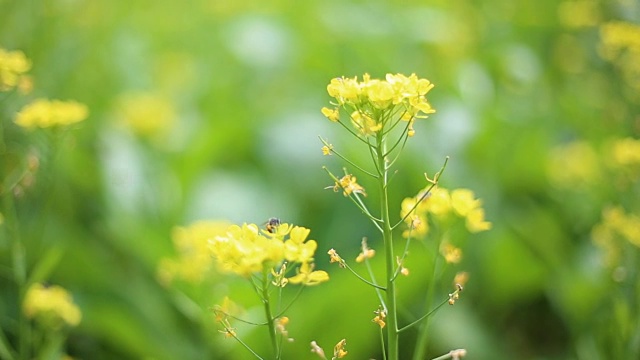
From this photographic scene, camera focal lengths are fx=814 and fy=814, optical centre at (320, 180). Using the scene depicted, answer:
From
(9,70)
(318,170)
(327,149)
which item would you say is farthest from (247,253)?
(318,170)

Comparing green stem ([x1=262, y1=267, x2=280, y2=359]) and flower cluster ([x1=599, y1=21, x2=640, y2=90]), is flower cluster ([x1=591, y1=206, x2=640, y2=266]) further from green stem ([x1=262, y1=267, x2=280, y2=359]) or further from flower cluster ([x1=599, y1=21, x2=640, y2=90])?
green stem ([x1=262, y1=267, x2=280, y2=359])

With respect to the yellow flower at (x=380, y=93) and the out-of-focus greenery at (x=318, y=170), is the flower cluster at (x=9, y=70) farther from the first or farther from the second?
the yellow flower at (x=380, y=93)

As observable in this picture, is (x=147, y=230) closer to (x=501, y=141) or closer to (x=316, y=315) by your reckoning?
(x=316, y=315)

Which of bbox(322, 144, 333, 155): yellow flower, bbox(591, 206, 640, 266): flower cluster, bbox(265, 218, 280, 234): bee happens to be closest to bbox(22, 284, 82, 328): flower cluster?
bbox(265, 218, 280, 234): bee

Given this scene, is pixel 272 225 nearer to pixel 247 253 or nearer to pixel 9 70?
pixel 247 253

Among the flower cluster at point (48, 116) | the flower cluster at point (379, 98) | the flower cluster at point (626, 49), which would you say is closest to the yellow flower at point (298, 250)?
the flower cluster at point (379, 98)

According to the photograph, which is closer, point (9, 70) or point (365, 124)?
point (365, 124)

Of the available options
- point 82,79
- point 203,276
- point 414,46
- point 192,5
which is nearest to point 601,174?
point 203,276
